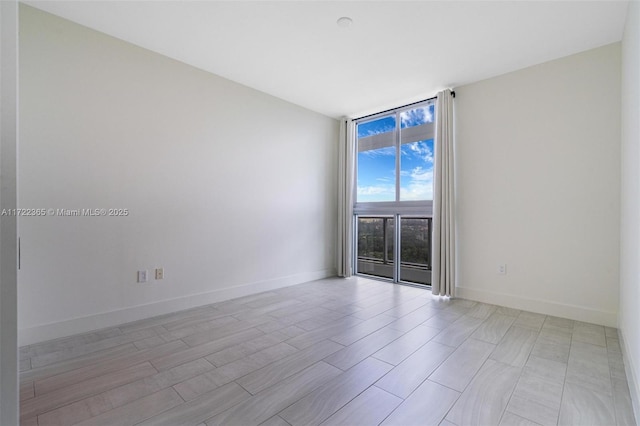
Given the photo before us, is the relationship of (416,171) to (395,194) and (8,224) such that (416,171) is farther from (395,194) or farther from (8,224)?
(8,224)

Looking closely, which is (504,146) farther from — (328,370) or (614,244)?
(328,370)

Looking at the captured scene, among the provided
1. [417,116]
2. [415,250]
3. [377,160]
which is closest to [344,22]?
[417,116]

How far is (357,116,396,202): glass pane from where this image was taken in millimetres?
4465

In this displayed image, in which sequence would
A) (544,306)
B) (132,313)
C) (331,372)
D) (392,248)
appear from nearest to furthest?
(331,372)
(132,313)
(544,306)
(392,248)

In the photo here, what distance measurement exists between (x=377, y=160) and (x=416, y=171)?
0.72m

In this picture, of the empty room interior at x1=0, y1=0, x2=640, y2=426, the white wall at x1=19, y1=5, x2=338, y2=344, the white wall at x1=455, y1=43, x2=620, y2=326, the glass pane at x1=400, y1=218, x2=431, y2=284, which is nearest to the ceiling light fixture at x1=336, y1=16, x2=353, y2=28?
the empty room interior at x1=0, y1=0, x2=640, y2=426

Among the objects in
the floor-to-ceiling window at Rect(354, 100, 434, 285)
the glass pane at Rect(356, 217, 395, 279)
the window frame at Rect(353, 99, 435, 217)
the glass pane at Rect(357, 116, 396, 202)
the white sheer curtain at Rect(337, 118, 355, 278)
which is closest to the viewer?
the window frame at Rect(353, 99, 435, 217)

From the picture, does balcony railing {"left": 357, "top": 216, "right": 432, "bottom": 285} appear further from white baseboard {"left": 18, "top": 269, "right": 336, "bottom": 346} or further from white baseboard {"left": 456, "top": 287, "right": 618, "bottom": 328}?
white baseboard {"left": 18, "top": 269, "right": 336, "bottom": 346}

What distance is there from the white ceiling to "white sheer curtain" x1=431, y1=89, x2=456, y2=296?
43cm

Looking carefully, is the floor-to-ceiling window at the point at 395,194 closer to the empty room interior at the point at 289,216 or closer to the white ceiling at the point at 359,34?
the empty room interior at the point at 289,216

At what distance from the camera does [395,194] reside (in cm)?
438

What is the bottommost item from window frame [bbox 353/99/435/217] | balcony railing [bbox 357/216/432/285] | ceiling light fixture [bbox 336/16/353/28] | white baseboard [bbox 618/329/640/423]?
white baseboard [bbox 618/329/640/423]

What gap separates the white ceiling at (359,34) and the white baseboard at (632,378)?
8.38 feet

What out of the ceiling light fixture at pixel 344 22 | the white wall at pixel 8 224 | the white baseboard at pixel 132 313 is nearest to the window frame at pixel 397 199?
the white baseboard at pixel 132 313
